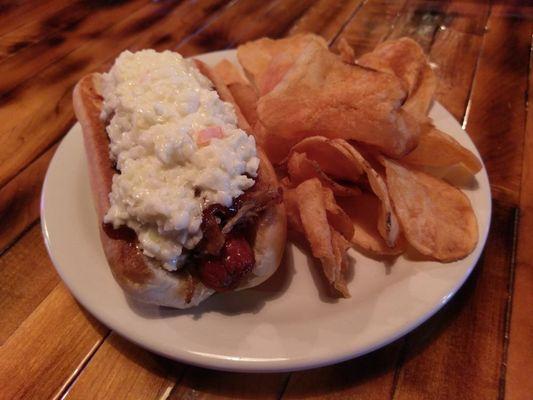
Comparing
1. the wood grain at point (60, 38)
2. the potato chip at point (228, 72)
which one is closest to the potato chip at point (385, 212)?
the potato chip at point (228, 72)

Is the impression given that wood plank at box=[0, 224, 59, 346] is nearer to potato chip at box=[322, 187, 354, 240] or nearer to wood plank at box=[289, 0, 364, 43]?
potato chip at box=[322, 187, 354, 240]

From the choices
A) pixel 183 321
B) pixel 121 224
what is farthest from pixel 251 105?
pixel 183 321

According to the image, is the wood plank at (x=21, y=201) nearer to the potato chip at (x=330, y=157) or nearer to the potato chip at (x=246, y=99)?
the potato chip at (x=246, y=99)

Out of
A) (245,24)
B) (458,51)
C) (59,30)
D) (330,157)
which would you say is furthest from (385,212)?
(59,30)

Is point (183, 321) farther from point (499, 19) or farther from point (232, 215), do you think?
point (499, 19)

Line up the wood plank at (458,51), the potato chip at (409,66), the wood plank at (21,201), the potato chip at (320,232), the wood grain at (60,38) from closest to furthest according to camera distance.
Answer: the potato chip at (320,232)
the wood plank at (21,201)
the potato chip at (409,66)
the wood plank at (458,51)
the wood grain at (60,38)

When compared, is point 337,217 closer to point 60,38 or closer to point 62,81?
point 62,81

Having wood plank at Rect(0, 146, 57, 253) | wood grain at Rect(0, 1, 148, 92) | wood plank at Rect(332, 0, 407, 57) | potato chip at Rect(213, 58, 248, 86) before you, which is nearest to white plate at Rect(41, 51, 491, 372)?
wood plank at Rect(0, 146, 57, 253)
